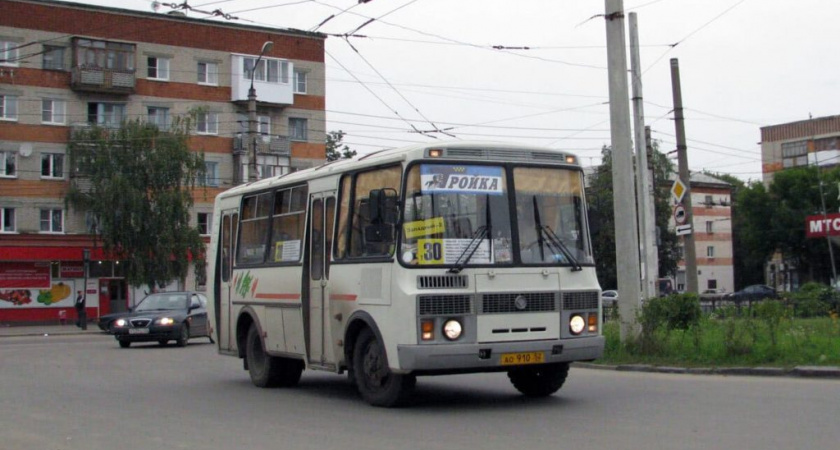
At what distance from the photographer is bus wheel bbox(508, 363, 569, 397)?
1272 centimetres

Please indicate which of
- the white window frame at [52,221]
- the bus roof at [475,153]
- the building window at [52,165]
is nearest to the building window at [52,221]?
the white window frame at [52,221]

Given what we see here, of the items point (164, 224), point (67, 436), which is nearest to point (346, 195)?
point (67, 436)

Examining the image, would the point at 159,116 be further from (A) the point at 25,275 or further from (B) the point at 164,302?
(B) the point at 164,302

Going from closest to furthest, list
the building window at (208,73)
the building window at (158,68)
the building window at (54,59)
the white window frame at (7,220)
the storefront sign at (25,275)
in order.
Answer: the white window frame at (7,220) → the storefront sign at (25,275) → the building window at (54,59) → the building window at (158,68) → the building window at (208,73)

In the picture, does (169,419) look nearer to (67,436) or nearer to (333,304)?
(67,436)

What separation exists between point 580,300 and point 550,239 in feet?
2.62

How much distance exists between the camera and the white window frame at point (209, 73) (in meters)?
59.0

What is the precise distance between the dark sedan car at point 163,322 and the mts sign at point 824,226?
903 inches

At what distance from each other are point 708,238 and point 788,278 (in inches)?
306

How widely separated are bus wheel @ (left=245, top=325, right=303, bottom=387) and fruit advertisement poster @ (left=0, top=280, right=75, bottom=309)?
41.8 meters

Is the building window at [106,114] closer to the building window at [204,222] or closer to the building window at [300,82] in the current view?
the building window at [204,222]

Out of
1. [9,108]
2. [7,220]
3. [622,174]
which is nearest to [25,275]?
[7,220]

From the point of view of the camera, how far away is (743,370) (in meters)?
15.1

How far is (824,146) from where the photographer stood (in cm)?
9219
